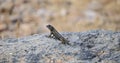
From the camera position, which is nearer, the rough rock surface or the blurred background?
the rough rock surface

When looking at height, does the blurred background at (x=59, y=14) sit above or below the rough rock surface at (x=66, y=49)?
above

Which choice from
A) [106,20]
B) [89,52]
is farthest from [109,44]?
[106,20]

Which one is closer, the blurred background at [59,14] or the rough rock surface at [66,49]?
the rough rock surface at [66,49]

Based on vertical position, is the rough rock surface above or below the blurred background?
below

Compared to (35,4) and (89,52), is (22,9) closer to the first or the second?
(35,4)
